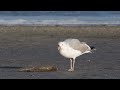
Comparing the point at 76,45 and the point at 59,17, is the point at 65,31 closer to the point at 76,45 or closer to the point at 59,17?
the point at 59,17

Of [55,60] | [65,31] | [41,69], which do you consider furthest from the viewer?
[65,31]

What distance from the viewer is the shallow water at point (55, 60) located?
526 inches

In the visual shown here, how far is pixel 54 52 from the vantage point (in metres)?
17.9

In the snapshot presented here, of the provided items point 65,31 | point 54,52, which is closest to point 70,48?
point 54,52

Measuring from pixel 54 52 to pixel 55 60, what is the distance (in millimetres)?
1774

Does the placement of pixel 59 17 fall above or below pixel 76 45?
above

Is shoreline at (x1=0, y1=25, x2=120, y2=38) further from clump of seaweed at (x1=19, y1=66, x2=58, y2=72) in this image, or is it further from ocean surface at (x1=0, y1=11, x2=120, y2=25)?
clump of seaweed at (x1=19, y1=66, x2=58, y2=72)

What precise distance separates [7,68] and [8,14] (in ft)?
72.1
